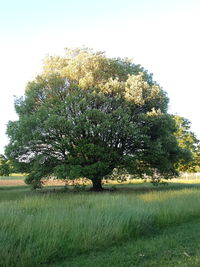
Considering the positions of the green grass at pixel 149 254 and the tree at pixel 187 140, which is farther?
the tree at pixel 187 140

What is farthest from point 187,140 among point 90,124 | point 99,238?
point 99,238

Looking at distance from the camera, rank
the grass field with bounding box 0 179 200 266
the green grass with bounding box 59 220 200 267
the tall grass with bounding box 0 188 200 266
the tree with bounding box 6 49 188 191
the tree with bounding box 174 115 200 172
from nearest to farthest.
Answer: the green grass with bounding box 59 220 200 267 < the grass field with bounding box 0 179 200 266 < the tall grass with bounding box 0 188 200 266 < the tree with bounding box 6 49 188 191 < the tree with bounding box 174 115 200 172

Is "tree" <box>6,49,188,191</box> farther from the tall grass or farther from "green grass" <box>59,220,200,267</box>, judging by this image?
"green grass" <box>59,220,200,267</box>

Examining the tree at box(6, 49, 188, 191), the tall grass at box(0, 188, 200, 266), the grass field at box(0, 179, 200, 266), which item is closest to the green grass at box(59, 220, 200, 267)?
the grass field at box(0, 179, 200, 266)

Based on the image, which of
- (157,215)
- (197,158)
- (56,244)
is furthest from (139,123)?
(197,158)

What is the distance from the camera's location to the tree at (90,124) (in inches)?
782

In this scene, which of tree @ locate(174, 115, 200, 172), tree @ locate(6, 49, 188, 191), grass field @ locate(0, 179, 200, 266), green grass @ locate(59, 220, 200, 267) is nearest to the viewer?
green grass @ locate(59, 220, 200, 267)

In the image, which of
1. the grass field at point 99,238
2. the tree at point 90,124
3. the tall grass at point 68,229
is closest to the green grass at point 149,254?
the grass field at point 99,238

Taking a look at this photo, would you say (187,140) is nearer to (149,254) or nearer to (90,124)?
(90,124)

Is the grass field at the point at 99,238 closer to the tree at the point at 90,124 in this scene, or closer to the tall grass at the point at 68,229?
the tall grass at the point at 68,229

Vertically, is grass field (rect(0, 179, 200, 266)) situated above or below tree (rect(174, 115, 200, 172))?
below

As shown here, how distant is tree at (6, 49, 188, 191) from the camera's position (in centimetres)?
1986

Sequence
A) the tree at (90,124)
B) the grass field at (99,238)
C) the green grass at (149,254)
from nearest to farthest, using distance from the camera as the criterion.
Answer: the green grass at (149,254) < the grass field at (99,238) < the tree at (90,124)

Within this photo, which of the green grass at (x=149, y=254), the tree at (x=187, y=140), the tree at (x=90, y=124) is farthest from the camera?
the tree at (x=187, y=140)
